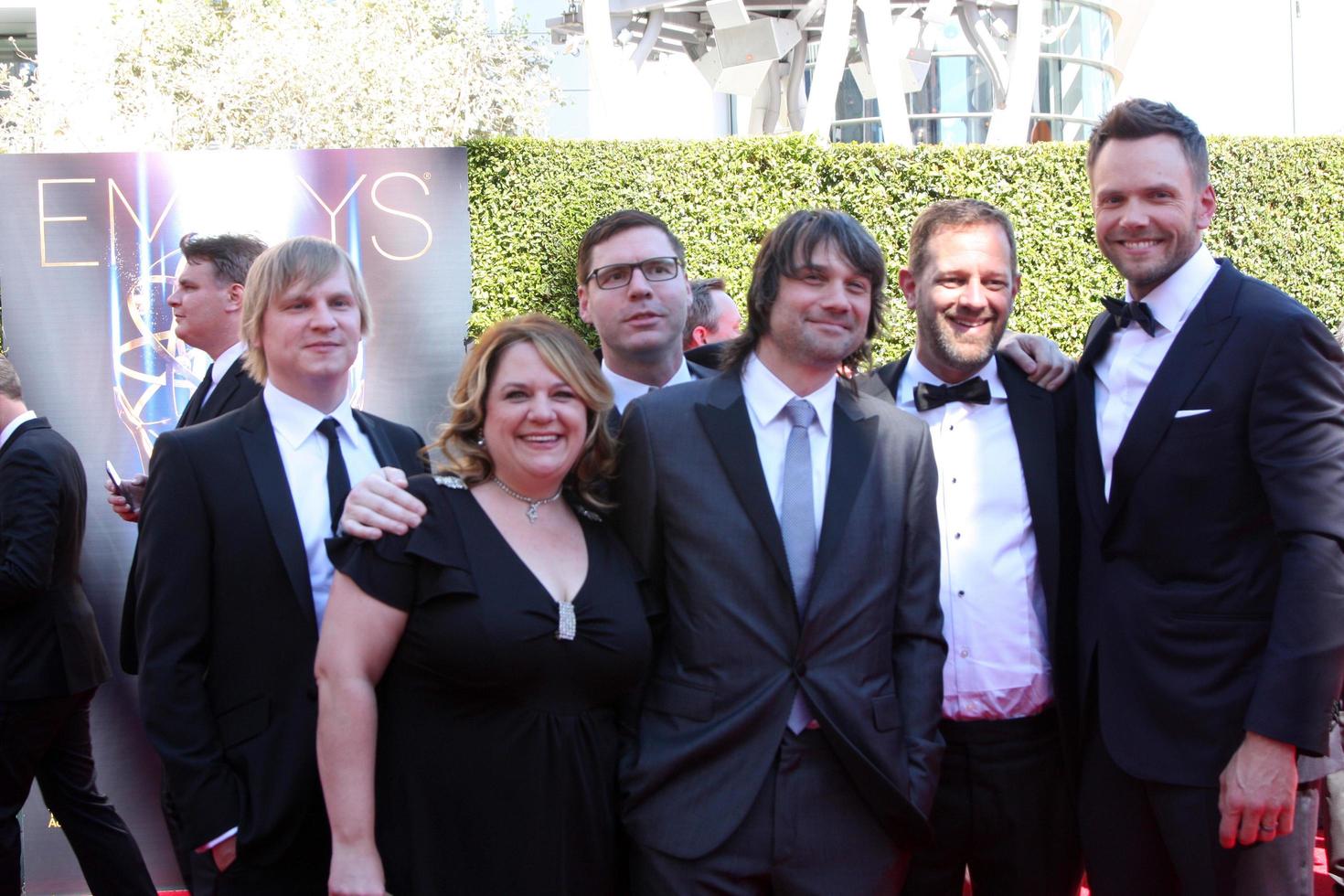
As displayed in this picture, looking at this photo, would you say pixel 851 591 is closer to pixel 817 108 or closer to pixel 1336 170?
pixel 1336 170

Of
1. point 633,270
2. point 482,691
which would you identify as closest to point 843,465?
point 482,691

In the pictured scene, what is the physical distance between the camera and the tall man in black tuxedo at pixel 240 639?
2723mm

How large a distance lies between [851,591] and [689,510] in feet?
1.37

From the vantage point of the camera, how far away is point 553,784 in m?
2.63

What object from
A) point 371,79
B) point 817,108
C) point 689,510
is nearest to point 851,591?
point 689,510

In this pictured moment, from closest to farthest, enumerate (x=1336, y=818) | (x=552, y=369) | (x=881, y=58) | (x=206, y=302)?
(x=552, y=369), (x=206, y=302), (x=1336, y=818), (x=881, y=58)

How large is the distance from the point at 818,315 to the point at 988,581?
0.90 metres

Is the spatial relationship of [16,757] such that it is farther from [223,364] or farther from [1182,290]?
[1182,290]

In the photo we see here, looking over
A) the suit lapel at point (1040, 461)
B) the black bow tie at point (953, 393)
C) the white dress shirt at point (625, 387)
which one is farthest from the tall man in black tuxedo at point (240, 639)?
the suit lapel at point (1040, 461)

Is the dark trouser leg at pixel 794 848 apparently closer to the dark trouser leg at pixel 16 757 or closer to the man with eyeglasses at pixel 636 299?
the man with eyeglasses at pixel 636 299

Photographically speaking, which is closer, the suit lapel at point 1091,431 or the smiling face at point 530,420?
the smiling face at point 530,420

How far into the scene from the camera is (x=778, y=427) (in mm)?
2910

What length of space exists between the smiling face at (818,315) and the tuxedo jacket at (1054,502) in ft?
2.07

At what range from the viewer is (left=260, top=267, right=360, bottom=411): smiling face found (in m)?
3.01
